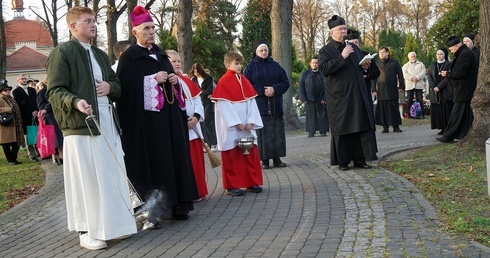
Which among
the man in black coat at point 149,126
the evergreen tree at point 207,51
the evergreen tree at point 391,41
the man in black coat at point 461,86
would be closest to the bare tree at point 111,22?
the evergreen tree at point 207,51

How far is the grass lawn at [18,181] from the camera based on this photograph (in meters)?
10.8

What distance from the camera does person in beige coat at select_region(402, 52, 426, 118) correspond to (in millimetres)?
21578

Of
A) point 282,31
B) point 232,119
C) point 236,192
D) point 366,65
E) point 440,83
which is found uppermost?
point 282,31

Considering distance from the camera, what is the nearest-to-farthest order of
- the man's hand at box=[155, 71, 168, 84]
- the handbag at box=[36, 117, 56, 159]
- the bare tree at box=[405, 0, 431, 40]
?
the man's hand at box=[155, 71, 168, 84] → the handbag at box=[36, 117, 56, 159] → the bare tree at box=[405, 0, 431, 40]

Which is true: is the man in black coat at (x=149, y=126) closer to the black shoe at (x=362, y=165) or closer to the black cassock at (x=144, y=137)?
the black cassock at (x=144, y=137)

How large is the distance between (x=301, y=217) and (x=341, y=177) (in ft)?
8.57

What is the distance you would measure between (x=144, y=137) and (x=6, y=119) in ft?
31.1

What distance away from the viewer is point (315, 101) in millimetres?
18547

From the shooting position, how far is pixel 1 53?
27750 millimetres

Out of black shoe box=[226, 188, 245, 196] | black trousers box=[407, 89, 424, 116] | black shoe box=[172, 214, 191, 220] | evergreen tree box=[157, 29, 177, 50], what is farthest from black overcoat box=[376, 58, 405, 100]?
evergreen tree box=[157, 29, 177, 50]

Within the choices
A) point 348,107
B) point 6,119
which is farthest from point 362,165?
point 6,119

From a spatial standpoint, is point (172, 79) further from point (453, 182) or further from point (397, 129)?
point (397, 129)

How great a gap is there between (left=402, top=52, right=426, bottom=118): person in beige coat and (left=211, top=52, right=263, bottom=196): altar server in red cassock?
1262cm

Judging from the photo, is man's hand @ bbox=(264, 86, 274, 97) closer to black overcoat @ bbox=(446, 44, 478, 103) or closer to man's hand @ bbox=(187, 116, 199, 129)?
man's hand @ bbox=(187, 116, 199, 129)
